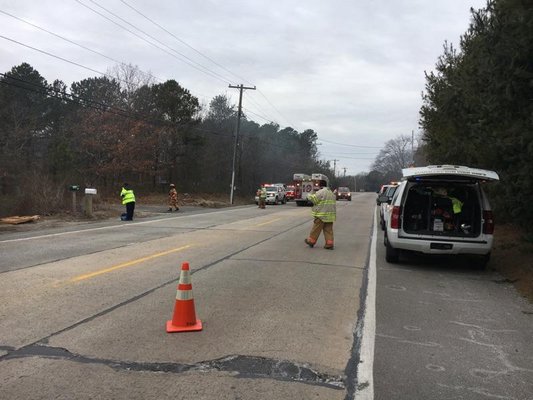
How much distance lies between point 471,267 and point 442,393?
725 centimetres

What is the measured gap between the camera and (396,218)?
10609mm

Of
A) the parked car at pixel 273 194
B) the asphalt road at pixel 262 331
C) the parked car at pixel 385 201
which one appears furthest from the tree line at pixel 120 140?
the asphalt road at pixel 262 331

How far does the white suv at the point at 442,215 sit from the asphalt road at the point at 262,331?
20.4 inches

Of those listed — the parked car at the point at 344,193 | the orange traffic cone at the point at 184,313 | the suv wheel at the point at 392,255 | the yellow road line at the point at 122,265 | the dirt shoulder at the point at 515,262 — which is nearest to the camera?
the orange traffic cone at the point at 184,313

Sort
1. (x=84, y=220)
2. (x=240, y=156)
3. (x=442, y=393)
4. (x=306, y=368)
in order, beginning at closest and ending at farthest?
1. (x=442, y=393)
2. (x=306, y=368)
3. (x=84, y=220)
4. (x=240, y=156)

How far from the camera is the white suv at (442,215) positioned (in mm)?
10148

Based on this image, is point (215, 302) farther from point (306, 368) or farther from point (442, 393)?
point (442, 393)

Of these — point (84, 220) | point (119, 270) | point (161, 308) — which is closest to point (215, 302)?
point (161, 308)

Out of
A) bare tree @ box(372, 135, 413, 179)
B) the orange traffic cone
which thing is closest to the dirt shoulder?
the orange traffic cone

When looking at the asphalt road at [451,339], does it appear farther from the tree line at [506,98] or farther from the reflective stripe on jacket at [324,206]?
the reflective stripe on jacket at [324,206]

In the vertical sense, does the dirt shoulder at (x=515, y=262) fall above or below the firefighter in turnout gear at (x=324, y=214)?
below

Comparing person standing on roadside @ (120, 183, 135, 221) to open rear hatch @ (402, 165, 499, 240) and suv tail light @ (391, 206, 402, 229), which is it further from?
suv tail light @ (391, 206, 402, 229)

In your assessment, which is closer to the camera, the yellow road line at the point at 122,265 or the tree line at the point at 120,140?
the yellow road line at the point at 122,265

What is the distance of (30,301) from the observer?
7035 mm
